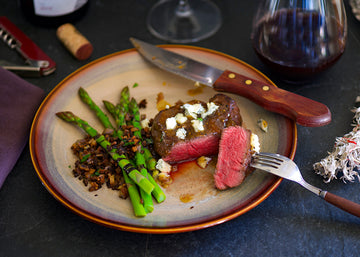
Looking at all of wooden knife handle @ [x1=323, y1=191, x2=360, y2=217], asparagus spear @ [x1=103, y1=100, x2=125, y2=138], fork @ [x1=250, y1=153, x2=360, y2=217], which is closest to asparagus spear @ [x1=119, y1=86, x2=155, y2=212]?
asparagus spear @ [x1=103, y1=100, x2=125, y2=138]

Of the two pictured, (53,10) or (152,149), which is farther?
(53,10)

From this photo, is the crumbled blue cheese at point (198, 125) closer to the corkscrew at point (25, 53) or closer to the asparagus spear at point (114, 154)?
the asparagus spear at point (114, 154)

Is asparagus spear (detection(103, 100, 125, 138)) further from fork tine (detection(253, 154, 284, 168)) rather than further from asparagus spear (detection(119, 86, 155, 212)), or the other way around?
fork tine (detection(253, 154, 284, 168))

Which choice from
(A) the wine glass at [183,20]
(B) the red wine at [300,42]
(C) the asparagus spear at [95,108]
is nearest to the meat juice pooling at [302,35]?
(B) the red wine at [300,42]

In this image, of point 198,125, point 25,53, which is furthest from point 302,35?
point 25,53

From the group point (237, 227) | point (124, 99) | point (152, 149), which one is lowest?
point (237, 227)

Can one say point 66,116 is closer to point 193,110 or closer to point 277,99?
point 193,110

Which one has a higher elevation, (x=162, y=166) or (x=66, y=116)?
(x=66, y=116)
